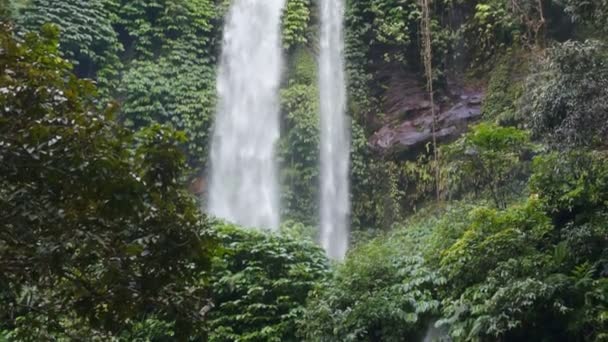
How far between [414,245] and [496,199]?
52.4 inches

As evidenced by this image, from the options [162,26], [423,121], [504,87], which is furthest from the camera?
[162,26]

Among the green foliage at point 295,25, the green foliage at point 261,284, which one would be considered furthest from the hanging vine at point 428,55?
the green foliage at point 261,284

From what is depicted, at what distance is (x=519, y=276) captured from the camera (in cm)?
714

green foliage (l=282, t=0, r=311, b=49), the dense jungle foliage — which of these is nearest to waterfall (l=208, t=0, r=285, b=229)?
green foliage (l=282, t=0, r=311, b=49)

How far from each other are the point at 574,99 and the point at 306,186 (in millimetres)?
8638

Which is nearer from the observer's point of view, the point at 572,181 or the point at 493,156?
the point at 572,181

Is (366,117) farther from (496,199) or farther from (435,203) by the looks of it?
(496,199)

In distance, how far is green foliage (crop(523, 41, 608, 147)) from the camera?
297 inches

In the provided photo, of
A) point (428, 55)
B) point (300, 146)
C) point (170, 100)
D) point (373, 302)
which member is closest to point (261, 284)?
point (373, 302)

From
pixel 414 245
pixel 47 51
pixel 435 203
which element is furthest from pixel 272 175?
pixel 47 51

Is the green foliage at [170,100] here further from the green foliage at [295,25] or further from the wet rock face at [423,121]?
the wet rock face at [423,121]

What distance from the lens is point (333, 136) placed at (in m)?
16.1

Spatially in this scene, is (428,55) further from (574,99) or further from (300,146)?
(574,99)

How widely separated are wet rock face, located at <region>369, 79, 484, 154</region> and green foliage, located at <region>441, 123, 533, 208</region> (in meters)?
3.54
